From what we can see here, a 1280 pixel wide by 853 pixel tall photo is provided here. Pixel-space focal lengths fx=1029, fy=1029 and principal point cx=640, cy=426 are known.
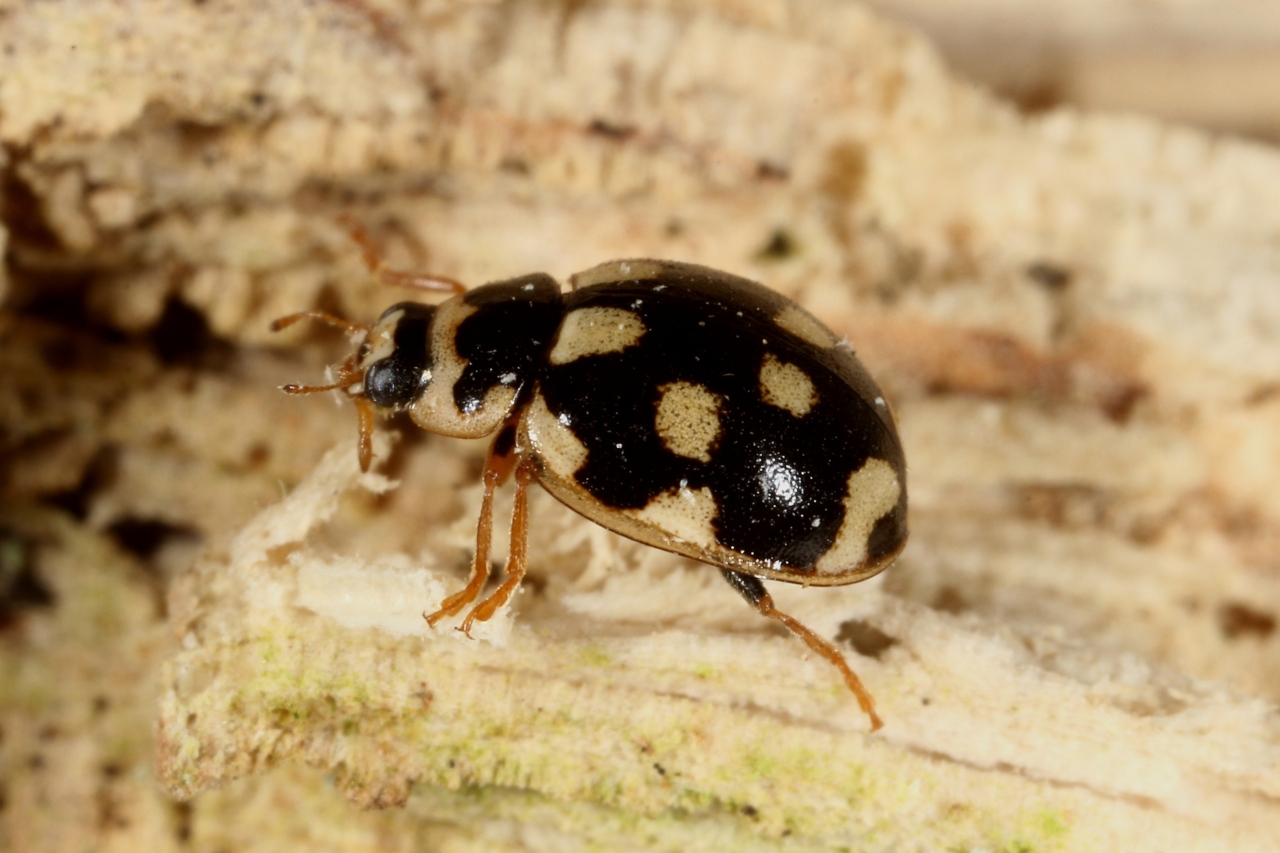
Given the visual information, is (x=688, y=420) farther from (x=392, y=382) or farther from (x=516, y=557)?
(x=392, y=382)

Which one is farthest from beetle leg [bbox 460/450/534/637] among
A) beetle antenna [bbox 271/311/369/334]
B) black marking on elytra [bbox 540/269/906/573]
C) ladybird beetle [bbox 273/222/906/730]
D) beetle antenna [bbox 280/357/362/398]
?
beetle antenna [bbox 271/311/369/334]

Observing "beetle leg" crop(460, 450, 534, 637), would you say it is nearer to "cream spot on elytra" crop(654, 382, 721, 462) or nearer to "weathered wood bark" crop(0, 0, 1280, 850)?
"weathered wood bark" crop(0, 0, 1280, 850)

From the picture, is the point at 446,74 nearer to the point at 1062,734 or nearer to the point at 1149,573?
the point at 1062,734

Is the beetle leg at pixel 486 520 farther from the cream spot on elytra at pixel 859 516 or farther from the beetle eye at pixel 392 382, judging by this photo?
the cream spot on elytra at pixel 859 516

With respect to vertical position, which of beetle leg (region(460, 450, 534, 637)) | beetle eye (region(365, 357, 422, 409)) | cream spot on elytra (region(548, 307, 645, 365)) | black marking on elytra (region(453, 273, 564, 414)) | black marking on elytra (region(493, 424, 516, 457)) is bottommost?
beetle leg (region(460, 450, 534, 637))

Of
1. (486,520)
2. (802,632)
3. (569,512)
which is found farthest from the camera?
(569,512)

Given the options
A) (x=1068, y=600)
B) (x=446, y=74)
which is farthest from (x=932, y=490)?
(x=446, y=74)

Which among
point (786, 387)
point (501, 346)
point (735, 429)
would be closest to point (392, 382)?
point (501, 346)
